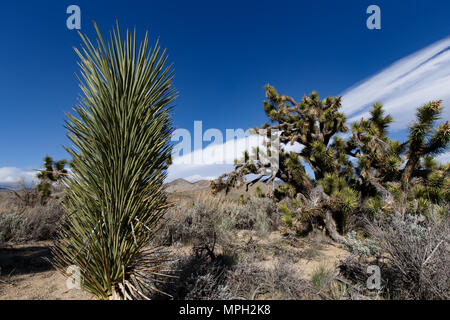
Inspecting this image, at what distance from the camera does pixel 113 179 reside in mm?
1582

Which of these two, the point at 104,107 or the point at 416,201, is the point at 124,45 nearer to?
the point at 104,107

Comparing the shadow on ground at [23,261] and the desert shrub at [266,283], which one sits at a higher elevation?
the desert shrub at [266,283]

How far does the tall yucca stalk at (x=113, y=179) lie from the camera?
1551 mm

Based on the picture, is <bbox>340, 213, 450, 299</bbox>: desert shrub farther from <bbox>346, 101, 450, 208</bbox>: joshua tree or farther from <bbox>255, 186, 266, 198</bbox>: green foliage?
<bbox>255, 186, 266, 198</bbox>: green foliage

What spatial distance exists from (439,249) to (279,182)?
622 centimetres

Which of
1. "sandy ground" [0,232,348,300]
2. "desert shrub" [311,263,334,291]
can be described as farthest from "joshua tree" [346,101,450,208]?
"desert shrub" [311,263,334,291]

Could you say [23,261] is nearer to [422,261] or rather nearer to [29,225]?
[29,225]

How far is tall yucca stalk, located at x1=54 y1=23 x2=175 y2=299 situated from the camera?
1551 mm

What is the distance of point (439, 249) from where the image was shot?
2246 millimetres

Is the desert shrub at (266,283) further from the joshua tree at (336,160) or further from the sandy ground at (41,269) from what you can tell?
the joshua tree at (336,160)

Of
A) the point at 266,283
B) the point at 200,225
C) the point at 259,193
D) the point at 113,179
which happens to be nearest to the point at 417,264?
the point at 266,283

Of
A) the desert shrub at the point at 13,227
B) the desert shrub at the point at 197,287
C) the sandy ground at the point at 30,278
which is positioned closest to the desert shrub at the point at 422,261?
the desert shrub at the point at 197,287

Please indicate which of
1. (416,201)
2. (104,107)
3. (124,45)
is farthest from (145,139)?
(416,201)
